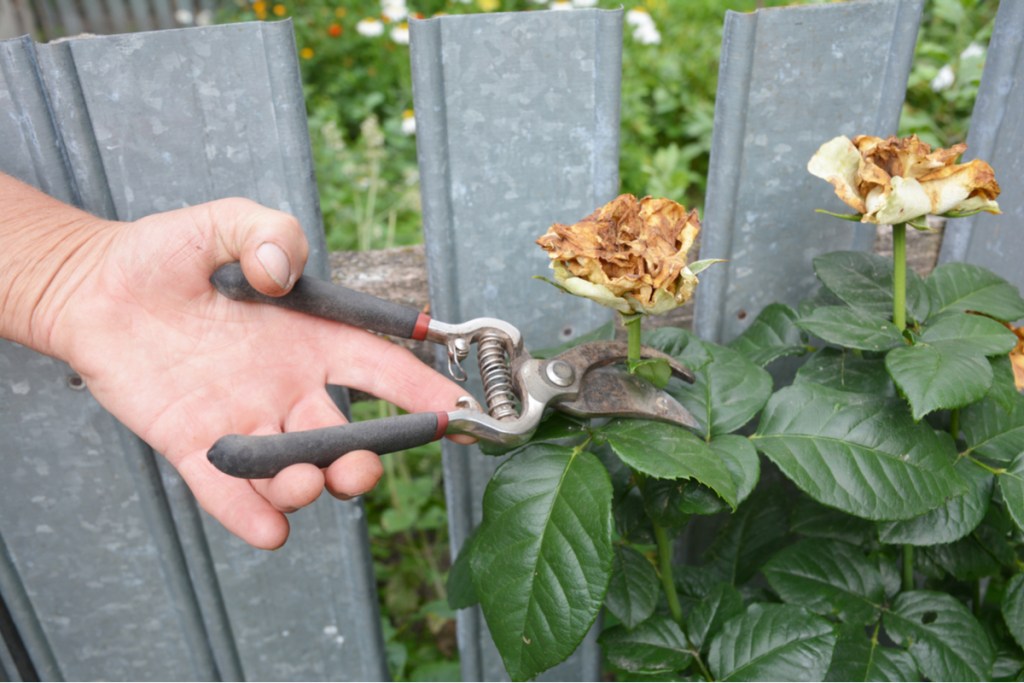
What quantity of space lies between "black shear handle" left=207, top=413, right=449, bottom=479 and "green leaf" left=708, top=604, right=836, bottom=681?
0.54 m

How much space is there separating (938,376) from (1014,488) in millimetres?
217

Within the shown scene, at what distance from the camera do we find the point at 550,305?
139cm

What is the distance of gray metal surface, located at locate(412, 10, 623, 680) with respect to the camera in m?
1.16

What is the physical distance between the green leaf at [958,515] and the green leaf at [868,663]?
0.60 ft

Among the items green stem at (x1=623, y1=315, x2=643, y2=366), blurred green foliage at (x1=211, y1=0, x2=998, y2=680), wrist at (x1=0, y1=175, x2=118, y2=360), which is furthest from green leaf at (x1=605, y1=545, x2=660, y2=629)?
wrist at (x1=0, y1=175, x2=118, y2=360)

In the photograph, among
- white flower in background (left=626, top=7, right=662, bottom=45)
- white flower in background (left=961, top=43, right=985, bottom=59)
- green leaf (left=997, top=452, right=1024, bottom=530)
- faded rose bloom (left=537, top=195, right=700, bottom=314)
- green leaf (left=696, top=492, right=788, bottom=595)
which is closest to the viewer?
faded rose bloom (left=537, top=195, right=700, bottom=314)

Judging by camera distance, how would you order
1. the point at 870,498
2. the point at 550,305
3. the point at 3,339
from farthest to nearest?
the point at 550,305, the point at 3,339, the point at 870,498

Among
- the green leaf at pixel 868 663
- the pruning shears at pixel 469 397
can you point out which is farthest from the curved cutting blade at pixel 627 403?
the green leaf at pixel 868 663

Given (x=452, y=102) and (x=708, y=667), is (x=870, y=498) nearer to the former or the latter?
(x=708, y=667)

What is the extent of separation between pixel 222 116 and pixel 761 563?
1183mm

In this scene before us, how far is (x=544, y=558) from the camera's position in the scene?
1021 millimetres

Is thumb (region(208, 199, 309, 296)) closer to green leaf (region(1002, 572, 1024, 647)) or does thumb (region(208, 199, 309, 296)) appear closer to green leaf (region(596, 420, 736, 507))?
green leaf (region(596, 420, 736, 507))

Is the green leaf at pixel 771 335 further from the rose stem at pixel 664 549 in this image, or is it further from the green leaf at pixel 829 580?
the green leaf at pixel 829 580

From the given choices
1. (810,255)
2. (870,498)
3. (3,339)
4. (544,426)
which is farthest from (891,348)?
(3,339)
